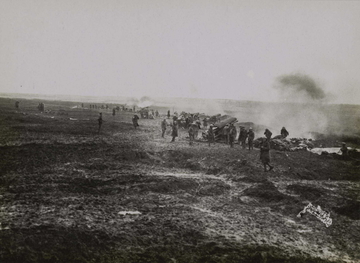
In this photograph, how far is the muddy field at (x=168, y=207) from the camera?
6371 mm

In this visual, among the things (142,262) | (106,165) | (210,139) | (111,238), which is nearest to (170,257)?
(142,262)

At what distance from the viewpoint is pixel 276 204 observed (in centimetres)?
980

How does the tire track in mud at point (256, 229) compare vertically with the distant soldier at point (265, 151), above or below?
below

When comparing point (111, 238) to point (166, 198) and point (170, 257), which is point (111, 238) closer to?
point (170, 257)

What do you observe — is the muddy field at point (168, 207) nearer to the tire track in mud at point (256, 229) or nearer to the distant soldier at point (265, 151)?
the tire track in mud at point (256, 229)

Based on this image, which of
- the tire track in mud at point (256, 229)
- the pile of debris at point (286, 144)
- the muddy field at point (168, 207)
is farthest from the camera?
the pile of debris at point (286, 144)

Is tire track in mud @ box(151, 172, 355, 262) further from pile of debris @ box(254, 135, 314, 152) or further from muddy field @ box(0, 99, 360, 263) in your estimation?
pile of debris @ box(254, 135, 314, 152)

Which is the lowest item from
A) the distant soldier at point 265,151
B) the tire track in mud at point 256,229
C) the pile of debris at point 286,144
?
the tire track in mud at point 256,229

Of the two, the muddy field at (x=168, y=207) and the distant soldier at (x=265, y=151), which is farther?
the distant soldier at (x=265, y=151)

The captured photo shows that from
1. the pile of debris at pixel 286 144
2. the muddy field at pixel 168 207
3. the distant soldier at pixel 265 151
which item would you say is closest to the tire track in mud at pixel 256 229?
the muddy field at pixel 168 207

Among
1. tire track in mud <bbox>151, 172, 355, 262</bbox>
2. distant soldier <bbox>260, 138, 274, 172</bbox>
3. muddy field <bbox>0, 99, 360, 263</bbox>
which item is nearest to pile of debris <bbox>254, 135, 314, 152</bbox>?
muddy field <bbox>0, 99, 360, 263</bbox>

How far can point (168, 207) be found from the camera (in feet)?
29.8

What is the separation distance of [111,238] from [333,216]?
23.1 ft

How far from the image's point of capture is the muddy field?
6.37 m
